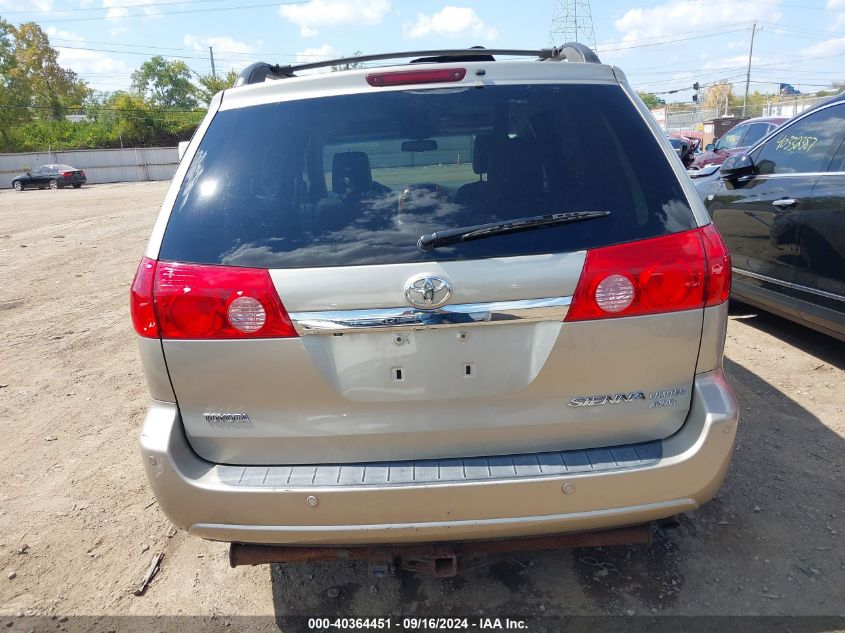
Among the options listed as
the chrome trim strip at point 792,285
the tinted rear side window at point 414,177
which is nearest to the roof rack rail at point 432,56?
the tinted rear side window at point 414,177

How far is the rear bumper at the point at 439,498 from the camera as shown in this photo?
1938 millimetres

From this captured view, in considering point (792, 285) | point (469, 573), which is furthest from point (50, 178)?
point (469, 573)

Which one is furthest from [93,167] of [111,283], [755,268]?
[755,268]

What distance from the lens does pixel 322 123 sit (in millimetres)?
2189

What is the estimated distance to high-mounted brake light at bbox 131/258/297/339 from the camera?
75.9 inches

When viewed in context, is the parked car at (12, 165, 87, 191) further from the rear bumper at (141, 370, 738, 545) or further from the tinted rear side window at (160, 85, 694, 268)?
the rear bumper at (141, 370, 738, 545)

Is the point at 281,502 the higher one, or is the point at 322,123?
the point at 322,123

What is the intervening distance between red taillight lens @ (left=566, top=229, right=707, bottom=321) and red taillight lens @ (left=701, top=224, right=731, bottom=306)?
2cm

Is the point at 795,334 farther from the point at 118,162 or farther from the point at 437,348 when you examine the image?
the point at 118,162

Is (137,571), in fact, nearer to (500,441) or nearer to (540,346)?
(500,441)

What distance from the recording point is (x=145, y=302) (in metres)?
2.00

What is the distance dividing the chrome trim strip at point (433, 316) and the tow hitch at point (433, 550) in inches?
29.7

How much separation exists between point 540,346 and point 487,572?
1211 millimetres

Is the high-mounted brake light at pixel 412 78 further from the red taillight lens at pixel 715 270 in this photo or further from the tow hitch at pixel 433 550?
the tow hitch at pixel 433 550
